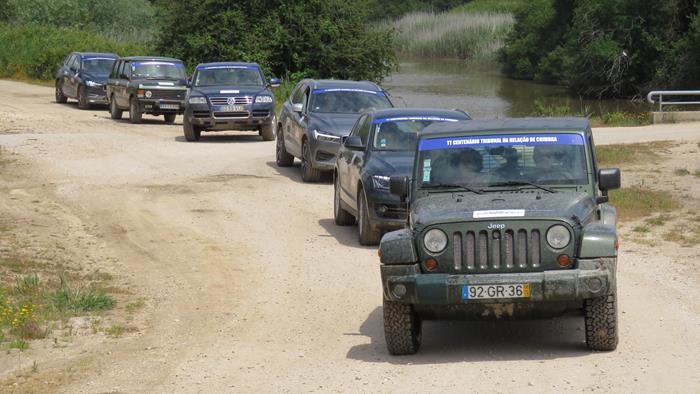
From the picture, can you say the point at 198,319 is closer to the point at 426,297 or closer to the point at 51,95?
the point at 426,297

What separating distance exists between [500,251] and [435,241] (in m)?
0.46

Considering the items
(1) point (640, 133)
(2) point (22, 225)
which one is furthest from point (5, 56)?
(2) point (22, 225)

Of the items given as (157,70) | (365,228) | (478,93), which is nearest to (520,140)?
(365,228)

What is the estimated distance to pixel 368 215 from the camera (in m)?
14.5

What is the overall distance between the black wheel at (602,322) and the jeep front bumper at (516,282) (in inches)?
5.0

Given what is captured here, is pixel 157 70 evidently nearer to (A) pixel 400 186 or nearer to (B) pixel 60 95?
(B) pixel 60 95

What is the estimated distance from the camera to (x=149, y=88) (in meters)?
33.1

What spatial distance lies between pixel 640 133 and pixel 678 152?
4973 millimetres

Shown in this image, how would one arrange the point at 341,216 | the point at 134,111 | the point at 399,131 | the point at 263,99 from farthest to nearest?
the point at 134,111 < the point at 263,99 < the point at 341,216 < the point at 399,131

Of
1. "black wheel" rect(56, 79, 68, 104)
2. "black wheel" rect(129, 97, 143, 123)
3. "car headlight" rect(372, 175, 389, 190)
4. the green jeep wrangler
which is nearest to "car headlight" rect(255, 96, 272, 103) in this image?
"black wheel" rect(129, 97, 143, 123)

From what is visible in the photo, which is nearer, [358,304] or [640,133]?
[358,304]

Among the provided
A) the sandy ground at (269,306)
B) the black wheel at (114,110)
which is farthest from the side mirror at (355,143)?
the black wheel at (114,110)

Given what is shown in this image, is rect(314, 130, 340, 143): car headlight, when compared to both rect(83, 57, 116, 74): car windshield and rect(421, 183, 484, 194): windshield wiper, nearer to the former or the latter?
rect(421, 183, 484, 194): windshield wiper

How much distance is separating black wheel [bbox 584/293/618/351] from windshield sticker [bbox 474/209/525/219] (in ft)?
2.51
